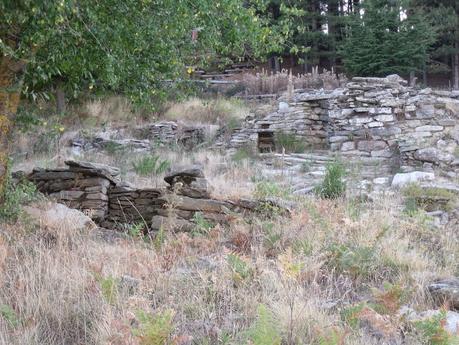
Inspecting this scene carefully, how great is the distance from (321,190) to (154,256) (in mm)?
3666

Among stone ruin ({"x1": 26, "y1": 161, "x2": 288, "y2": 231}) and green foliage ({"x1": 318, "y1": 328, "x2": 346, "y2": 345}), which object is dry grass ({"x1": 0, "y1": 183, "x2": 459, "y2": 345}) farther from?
stone ruin ({"x1": 26, "y1": 161, "x2": 288, "y2": 231})

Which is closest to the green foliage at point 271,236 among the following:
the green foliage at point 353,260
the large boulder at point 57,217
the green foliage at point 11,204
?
the green foliage at point 353,260

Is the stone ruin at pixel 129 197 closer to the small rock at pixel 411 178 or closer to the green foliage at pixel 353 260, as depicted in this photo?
the green foliage at pixel 353 260

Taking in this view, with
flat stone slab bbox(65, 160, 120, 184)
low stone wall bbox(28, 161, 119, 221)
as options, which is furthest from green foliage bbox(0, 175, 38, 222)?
flat stone slab bbox(65, 160, 120, 184)

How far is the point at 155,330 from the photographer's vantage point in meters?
2.63

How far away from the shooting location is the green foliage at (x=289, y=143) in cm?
1300

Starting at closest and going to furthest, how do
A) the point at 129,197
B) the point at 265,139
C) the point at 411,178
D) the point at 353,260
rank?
the point at 353,260 → the point at 129,197 → the point at 411,178 → the point at 265,139

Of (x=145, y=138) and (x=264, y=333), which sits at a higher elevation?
(x=264, y=333)

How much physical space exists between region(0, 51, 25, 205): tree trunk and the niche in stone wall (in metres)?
8.42

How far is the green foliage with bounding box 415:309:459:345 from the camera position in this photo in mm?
2824

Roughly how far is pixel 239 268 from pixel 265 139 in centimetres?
992

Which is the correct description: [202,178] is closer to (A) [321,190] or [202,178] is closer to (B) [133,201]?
(B) [133,201]

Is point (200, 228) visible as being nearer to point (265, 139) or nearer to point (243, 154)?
point (243, 154)

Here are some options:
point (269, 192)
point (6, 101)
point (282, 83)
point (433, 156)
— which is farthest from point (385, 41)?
point (6, 101)
